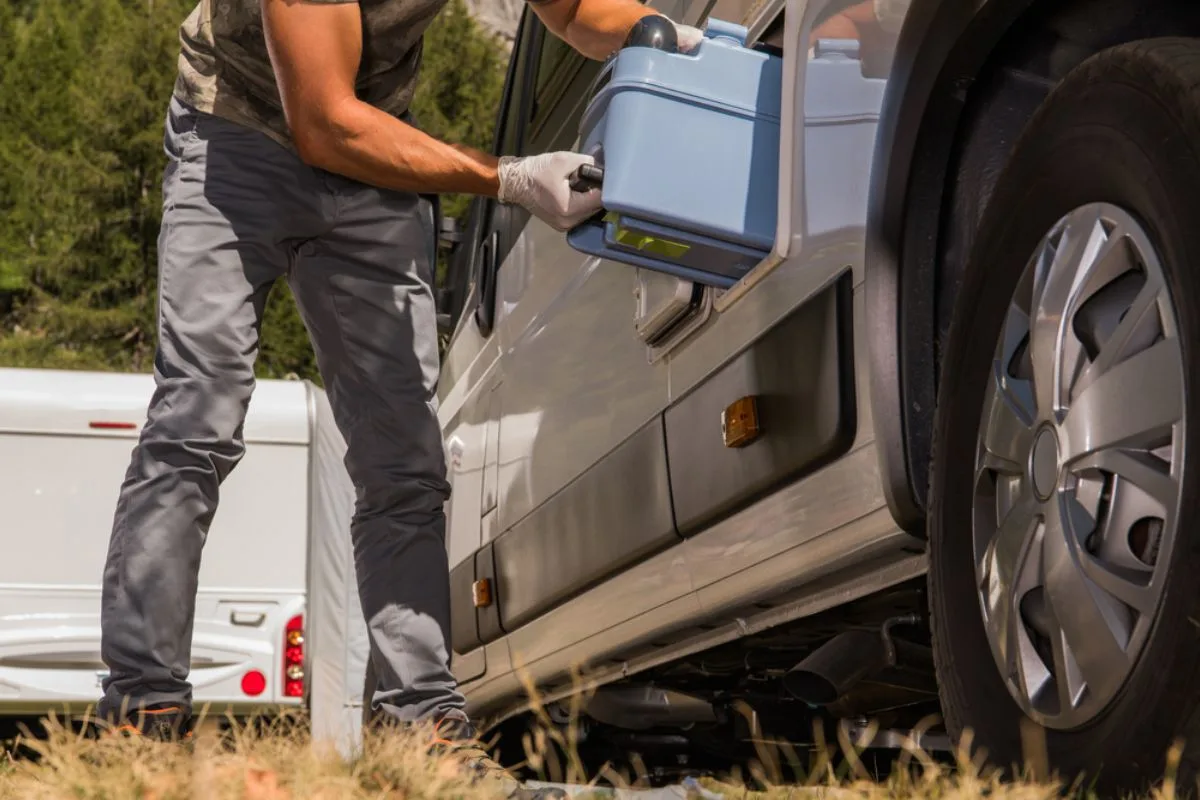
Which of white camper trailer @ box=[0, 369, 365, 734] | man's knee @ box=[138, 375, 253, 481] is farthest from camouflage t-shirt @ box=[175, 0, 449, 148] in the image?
white camper trailer @ box=[0, 369, 365, 734]

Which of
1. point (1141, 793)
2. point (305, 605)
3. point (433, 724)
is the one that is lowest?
point (1141, 793)

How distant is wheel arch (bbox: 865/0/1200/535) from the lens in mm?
1906

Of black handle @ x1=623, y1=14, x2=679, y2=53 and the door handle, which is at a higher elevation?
the door handle

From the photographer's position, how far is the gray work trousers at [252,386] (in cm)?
264

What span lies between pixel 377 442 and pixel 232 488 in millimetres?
7034

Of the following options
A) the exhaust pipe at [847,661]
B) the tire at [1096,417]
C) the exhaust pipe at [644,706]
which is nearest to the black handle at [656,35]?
the tire at [1096,417]

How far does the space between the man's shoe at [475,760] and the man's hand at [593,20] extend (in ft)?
4.60

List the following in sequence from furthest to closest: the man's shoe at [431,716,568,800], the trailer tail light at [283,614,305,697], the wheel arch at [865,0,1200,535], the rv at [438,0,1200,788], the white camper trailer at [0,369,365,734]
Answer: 1. the trailer tail light at [283,614,305,697]
2. the white camper trailer at [0,369,365,734]
3. the man's shoe at [431,716,568,800]
4. the wheel arch at [865,0,1200,535]
5. the rv at [438,0,1200,788]

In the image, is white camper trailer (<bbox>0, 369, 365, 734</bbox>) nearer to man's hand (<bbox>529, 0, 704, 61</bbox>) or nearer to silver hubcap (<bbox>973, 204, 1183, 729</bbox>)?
man's hand (<bbox>529, 0, 704, 61</bbox>)

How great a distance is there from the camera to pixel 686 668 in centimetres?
334

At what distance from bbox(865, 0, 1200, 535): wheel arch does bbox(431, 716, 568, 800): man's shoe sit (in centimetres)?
67

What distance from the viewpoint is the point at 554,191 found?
8.71 ft

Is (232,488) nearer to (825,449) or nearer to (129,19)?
(825,449)

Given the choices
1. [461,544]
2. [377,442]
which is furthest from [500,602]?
[377,442]
